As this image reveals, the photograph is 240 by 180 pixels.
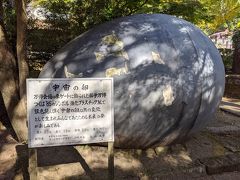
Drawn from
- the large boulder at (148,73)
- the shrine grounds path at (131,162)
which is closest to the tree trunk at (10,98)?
the shrine grounds path at (131,162)

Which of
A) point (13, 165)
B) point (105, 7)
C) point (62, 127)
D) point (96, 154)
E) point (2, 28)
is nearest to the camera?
point (62, 127)

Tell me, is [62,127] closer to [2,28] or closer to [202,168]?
[202,168]

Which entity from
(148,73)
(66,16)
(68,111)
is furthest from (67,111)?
(66,16)

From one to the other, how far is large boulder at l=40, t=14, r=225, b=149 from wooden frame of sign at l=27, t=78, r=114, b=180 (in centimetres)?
73

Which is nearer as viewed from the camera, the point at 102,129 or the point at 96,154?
the point at 102,129

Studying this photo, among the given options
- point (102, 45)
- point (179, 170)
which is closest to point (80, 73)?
point (102, 45)

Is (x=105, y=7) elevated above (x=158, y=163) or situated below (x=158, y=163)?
above

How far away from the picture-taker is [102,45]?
4.29 m

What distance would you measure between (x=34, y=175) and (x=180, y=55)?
2.35m

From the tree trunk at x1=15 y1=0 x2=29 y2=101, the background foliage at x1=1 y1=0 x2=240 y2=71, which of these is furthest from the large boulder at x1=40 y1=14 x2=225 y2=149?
the background foliage at x1=1 y1=0 x2=240 y2=71

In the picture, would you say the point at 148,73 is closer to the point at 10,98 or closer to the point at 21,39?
the point at 21,39

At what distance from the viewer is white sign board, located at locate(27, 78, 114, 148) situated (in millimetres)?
3107

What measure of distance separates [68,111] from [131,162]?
1.42 meters

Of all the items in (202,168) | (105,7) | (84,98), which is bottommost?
(202,168)
